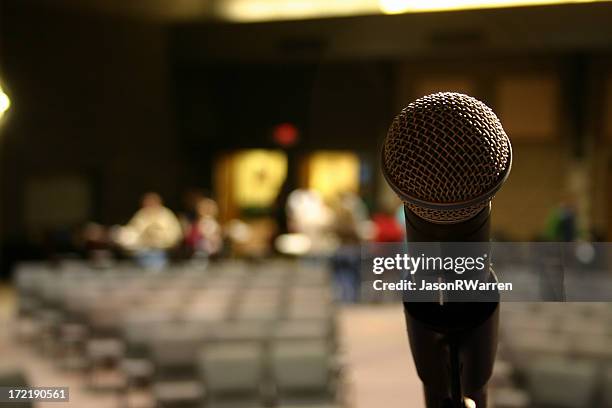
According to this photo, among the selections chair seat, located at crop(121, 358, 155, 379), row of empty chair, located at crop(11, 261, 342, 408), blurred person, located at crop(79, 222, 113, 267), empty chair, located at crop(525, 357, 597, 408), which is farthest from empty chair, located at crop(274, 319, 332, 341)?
blurred person, located at crop(79, 222, 113, 267)

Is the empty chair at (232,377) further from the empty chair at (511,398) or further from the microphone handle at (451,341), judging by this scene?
the microphone handle at (451,341)

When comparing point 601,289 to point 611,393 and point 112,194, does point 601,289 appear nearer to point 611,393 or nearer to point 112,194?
point 611,393

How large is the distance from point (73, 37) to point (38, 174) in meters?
2.28

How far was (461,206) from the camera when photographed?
3.13 ft

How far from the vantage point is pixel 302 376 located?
539cm

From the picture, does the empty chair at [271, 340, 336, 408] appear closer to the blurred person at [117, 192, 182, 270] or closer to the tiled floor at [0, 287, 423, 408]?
the tiled floor at [0, 287, 423, 408]

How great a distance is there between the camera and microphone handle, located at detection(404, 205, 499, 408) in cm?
105

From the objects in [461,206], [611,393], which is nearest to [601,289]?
[461,206]

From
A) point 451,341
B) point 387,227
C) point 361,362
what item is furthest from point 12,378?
point 361,362

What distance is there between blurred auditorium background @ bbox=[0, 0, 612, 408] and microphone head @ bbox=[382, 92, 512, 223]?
2.97 feet

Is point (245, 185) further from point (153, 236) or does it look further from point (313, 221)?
point (153, 236)

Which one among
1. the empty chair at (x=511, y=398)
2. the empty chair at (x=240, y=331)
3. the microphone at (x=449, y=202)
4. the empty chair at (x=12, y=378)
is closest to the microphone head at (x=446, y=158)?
the microphone at (x=449, y=202)

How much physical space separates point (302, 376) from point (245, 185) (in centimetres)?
1122

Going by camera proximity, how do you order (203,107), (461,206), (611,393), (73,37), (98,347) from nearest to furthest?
(461,206) → (611,393) → (98,347) → (73,37) → (203,107)
